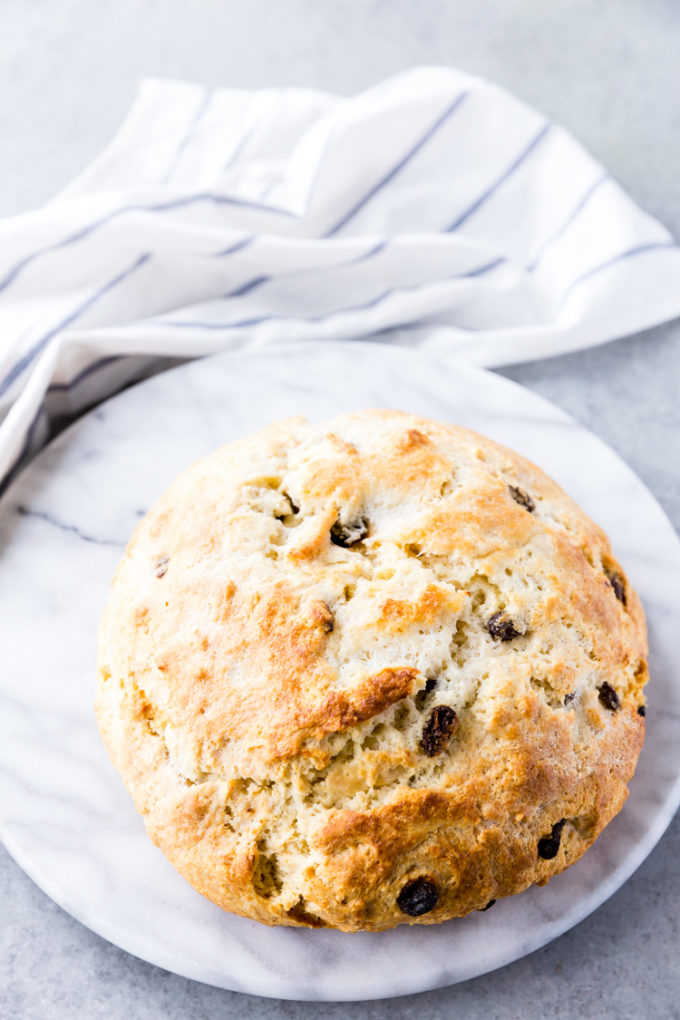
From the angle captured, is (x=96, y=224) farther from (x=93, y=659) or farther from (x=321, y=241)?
(x=93, y=659)

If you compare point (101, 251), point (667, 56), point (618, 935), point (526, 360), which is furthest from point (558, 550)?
point (667, 56)

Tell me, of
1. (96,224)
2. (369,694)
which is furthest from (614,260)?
(369,694)

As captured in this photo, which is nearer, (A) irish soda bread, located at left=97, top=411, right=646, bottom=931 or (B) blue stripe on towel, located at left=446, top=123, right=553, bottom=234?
(A) irish soda bread, located at left=97, top=411, right=646, bottom=931

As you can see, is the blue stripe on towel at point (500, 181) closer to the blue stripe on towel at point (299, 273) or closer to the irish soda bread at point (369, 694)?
the blue stripe on towel at point (299, 273)

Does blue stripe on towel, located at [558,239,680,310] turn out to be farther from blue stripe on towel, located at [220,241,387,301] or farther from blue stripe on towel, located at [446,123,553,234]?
blue stripe on towel, located at [220,241,387,301]

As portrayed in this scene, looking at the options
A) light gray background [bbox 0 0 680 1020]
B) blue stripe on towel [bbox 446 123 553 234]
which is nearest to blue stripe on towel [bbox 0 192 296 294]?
light gray background [bbox 0 0 680 1020]

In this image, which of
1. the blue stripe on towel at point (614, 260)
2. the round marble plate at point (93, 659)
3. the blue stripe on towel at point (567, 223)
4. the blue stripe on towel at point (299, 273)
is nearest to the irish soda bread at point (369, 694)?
the round marble plate at point (93, 659)

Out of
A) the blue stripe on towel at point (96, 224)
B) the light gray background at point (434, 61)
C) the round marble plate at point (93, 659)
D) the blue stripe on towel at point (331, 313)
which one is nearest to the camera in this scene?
the round marble plate at point (93, 659)
